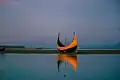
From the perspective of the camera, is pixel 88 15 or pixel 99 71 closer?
pixel 99 71

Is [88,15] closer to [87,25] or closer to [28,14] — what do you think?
[87,25]

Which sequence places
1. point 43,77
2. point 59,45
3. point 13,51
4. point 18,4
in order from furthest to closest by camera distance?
point 13,51 < point 59,45 < point 18,4 < point 43,77

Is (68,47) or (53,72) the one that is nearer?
(53,72)

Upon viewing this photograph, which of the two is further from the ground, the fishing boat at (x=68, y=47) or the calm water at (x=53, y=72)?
the fishing boat at (x=68, y=47)

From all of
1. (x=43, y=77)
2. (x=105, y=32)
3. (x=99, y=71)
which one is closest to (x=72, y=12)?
(x=105, y=32)

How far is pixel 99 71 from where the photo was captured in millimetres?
4332

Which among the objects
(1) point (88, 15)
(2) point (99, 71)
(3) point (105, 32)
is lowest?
(2) point (99, 71)

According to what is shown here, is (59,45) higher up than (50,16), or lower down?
lower down

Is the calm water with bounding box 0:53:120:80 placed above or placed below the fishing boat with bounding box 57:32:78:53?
below

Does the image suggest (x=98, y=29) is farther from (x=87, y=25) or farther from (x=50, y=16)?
(x=50, y=16)

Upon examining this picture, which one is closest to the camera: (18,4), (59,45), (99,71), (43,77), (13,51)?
(43,77)

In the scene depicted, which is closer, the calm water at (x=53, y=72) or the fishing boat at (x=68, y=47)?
the calm water at (x=53, y=72)

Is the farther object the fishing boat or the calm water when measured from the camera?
the fishing boat

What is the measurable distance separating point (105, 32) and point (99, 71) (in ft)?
4.52
